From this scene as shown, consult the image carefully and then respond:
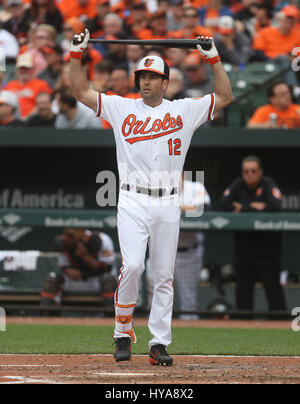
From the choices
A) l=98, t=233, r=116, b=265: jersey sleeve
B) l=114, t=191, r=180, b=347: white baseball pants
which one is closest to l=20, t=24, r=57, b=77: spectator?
l=98, t=233, r=116, b=265: jersey sleeve

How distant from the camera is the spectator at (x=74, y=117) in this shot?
1130 cm

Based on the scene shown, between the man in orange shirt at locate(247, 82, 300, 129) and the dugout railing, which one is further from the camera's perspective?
the man in orange shirt at locate(247, 82, 300, 129)

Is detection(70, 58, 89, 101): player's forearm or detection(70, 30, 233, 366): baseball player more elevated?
detection(70, 58, 89, 101): player's forearm

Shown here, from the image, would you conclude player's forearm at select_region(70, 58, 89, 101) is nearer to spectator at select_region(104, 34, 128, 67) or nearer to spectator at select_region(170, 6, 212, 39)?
spectator at select_region(104, 34, 128, 67)

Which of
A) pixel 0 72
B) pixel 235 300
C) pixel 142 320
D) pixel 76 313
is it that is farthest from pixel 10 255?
pixel 0 72

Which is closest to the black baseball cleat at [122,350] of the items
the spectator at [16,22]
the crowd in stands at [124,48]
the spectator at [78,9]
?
the crowd in stands at [124,48]

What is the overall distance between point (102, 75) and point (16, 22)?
3.00m

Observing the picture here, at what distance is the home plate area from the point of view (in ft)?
16.5

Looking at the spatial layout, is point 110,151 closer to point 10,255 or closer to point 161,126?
point 10,255

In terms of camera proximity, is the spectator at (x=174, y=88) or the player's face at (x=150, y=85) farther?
the spectator at (x=174, y=88)

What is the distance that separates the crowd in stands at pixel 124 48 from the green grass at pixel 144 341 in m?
3.53

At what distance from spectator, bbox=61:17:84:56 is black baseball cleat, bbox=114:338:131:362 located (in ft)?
25.2

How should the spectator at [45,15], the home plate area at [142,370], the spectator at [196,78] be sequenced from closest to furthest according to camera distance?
1. the home plate area at [142,370]
2. the spectator at [196,78]
3. the spectator at [45,15]

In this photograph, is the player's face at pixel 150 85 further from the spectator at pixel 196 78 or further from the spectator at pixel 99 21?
the spectator at pixel 99 21
